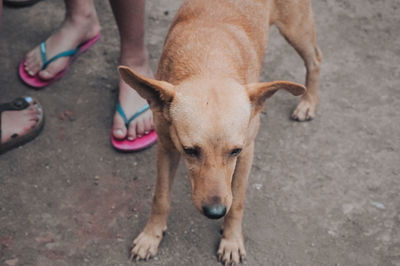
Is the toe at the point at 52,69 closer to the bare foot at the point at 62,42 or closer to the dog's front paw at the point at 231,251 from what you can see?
the bare foot at the point at 62,42

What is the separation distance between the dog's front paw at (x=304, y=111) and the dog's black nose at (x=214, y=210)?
6.28 ft

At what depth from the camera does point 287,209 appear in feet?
13.1

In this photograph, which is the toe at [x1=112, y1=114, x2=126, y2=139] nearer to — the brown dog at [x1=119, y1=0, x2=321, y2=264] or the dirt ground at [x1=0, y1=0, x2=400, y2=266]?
the dirt ground at [x1=0, y1=0, x2=400, y2=266]

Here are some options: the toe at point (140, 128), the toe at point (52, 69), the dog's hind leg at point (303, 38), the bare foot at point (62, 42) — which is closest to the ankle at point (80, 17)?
the bare foot at point (62, 42)

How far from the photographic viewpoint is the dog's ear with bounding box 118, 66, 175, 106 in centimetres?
288

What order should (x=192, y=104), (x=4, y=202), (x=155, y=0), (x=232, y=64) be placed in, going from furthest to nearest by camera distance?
(x=155, y=0), (x=4, y=202), (x=232, y=64), (x=192, y=104)

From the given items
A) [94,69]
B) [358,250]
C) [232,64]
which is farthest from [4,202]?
[358,250]

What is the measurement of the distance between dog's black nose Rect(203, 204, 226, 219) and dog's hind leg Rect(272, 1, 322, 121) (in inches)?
72.7

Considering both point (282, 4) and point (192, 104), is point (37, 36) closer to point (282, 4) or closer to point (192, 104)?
point (282, 4)

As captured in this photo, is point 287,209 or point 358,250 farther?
point 287,209

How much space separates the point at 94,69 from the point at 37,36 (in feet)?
2.27

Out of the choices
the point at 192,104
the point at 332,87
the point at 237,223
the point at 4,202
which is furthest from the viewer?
the point at 332,87

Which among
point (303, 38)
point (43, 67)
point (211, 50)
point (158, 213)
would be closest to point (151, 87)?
point (211, 50)

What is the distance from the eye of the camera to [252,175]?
421 cm
